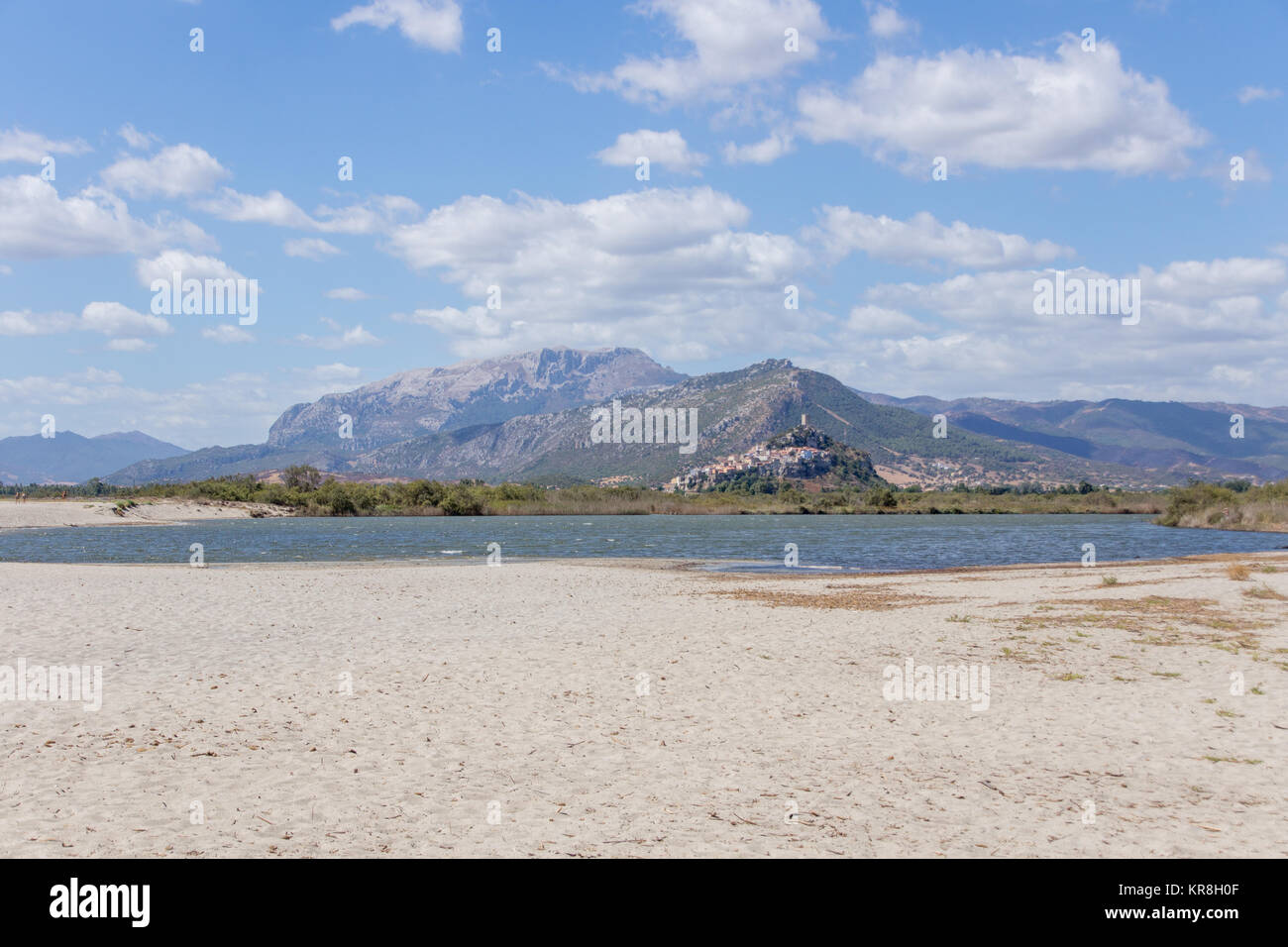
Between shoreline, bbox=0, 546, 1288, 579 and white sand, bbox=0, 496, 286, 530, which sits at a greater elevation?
white sand, bbox=0, 496, 286, 530

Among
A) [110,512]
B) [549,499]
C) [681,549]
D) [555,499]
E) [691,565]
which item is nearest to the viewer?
[691,565]

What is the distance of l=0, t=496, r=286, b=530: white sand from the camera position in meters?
100

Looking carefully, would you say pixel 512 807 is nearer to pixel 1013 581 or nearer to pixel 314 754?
pixel 314 754

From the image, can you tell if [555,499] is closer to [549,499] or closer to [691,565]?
[549,499]

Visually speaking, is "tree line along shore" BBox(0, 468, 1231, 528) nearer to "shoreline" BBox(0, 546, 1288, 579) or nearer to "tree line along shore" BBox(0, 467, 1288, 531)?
"tree line along shore" BBox(0, 467, 1288, 531)

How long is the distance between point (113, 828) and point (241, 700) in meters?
5.46

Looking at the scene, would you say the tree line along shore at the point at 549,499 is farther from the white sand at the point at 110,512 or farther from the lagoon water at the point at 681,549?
the lagoon water at the point at 681,549

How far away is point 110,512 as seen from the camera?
114 m

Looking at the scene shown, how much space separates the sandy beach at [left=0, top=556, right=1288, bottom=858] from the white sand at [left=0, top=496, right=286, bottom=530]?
92513 millimetres

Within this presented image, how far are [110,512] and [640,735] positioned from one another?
125450mm

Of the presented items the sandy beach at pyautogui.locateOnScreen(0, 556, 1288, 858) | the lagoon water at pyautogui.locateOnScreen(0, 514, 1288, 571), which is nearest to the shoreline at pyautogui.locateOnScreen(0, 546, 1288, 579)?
the lagoon water at pyautogui.locateOnScreen(0, 514, 1288, 571)

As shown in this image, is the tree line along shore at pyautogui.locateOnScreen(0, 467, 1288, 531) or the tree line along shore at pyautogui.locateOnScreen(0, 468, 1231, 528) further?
the tree line along shore at pyautogui.locateOnScreen(0, 468, 1231, 528)

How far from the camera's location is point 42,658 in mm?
15453

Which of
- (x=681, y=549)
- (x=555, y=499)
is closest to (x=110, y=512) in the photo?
(x=555, y=499)
